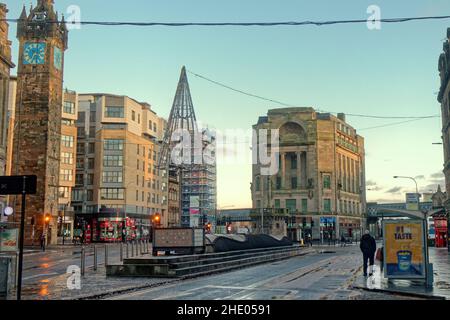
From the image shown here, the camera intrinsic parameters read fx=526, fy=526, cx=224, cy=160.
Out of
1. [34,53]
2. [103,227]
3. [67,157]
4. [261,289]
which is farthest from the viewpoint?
[103,227]

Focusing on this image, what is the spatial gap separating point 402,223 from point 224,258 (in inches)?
454

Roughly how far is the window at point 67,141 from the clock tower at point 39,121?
21.9 metres

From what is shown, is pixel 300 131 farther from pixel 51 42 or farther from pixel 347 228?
pixel 51 42

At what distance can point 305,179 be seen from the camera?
365 ft

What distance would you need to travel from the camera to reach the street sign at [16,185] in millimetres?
14030

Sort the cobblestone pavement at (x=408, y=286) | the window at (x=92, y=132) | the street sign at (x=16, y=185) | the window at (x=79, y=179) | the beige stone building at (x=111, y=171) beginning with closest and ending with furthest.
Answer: the street sign at (x=16, y=185) → the cobblestone pavement at (x=408, y=286) → the beige stone building at (x=111, y=171) → the window at (x=79, y=179) → the window at (x=92, y=132)

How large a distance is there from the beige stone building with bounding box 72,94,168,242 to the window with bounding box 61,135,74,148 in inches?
249

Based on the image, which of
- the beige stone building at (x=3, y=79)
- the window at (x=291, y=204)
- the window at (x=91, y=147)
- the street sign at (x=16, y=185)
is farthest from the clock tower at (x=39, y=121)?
the street sign at (x=16, y=185)

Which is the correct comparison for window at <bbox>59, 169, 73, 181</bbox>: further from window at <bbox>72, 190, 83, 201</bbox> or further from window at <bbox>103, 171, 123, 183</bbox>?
window at <bbox>72, 190, 83, 201</bbox>

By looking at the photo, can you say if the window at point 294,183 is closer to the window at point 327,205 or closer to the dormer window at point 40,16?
the window at point 327,205

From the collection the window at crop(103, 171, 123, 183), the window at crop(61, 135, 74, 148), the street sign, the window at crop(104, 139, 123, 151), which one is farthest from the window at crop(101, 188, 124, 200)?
the street sign

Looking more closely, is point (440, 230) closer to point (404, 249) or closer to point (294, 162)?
point (404, 249)

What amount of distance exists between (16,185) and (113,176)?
8511 centimetres

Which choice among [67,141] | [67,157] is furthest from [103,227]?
[67,141]
